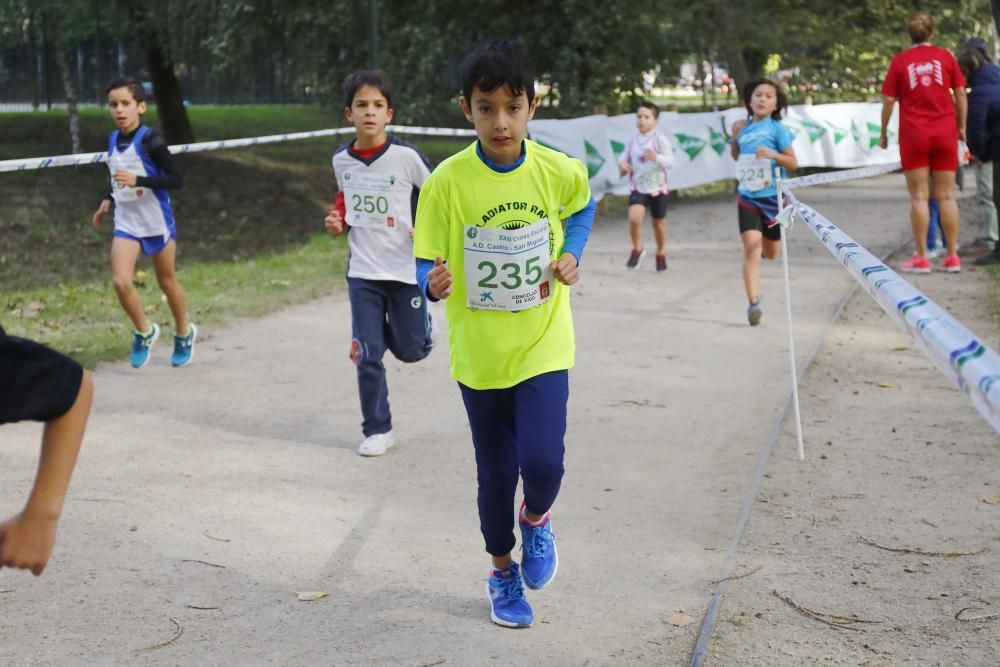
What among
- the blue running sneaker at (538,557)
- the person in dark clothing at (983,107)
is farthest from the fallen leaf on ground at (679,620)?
the person in dark clothing at (983,107)

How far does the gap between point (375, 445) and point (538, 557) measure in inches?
96.4

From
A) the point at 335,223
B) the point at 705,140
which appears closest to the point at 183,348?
the point at 335,223

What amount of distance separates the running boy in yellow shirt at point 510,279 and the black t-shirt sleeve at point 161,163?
15.0 feet

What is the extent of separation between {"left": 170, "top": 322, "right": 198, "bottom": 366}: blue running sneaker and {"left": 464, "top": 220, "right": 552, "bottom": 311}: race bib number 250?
5.04 meters

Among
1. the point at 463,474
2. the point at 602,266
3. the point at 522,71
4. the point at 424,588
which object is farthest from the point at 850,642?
the point at 602,266

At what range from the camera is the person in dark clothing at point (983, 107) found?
13227mm

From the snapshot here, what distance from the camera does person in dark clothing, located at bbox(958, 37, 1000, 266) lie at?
13.2 metres

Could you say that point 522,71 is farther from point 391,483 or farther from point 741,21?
point 741,21

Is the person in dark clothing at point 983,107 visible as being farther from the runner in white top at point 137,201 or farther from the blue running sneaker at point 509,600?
the blue running sneaker at point 509,600

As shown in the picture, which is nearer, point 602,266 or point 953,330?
point 953,330

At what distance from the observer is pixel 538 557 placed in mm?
4660

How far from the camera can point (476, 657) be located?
4.40 metres

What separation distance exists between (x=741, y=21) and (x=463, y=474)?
22.2 meters

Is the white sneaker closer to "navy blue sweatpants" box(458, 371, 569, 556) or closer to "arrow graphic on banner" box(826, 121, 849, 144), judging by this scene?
"navy blue sweatpants" box(458, 371, 569, 556)
